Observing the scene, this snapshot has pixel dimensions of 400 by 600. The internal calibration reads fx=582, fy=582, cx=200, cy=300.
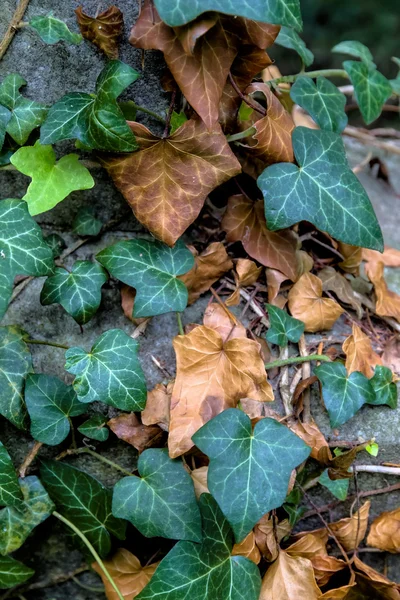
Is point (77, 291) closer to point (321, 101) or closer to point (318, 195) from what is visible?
point (318, 195)

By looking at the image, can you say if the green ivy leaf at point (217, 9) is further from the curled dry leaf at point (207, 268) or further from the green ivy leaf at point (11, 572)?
the green ivy leaf at point (11, 572)

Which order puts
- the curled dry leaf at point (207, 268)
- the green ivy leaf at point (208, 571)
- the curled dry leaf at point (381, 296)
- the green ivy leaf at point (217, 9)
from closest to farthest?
the green ivy leaf at point (217, 9) < the green ivy leaf at point (208, 571) < the curled dry leaf at point (207, 268) < the curled dry leaf at point (381, 296)

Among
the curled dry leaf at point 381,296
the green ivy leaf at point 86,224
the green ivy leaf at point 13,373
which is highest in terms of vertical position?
the green ivy leaf at point 86,224

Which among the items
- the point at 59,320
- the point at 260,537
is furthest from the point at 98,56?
the point at 260,537

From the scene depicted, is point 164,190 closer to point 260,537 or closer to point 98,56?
point 98,56

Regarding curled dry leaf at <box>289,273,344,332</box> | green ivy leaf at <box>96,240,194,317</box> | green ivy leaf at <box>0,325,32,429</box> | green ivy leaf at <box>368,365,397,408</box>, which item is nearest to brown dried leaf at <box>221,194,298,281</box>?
curled dry leaf at <box>289,273,344,332</box>

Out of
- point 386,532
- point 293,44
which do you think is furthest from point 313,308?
point 293,44

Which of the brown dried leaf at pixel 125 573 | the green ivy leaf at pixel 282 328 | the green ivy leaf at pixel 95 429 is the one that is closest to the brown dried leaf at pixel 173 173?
the green ivy leaf at pixel 282 328

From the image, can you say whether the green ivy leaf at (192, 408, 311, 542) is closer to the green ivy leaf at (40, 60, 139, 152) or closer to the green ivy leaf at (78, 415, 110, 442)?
the green ivy leaf at (78, 415, 110, 442)
